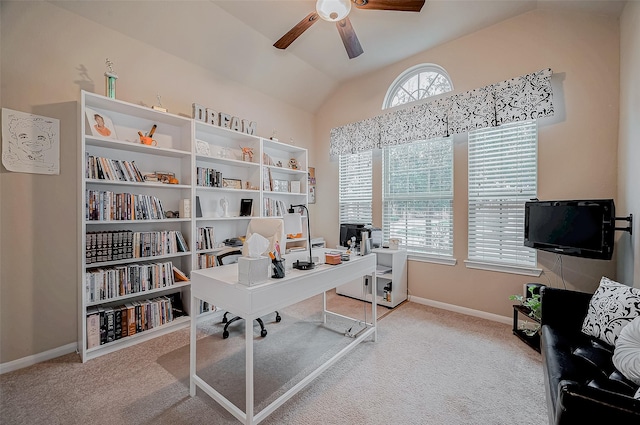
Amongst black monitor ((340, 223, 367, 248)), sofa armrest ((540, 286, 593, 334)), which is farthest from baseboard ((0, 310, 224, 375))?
sofa armrest ((540, 286, 593, 334))

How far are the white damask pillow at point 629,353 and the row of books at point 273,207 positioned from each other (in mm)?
3317

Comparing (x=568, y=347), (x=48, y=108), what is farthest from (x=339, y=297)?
(x=48, y=108)

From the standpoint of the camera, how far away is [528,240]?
101 inches

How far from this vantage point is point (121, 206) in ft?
8.13

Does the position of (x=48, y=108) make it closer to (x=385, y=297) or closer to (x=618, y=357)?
(x=385, y=297)

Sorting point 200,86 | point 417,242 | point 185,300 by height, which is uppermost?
point 200,86

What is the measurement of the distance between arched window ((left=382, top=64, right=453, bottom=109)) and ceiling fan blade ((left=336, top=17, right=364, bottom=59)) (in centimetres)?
143

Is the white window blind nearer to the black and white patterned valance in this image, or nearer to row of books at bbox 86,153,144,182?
the black and white patterned valance

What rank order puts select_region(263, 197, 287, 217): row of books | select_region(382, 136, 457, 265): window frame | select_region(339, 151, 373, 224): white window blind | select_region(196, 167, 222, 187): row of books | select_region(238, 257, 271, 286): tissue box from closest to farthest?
1. select_region(238, 257, 271, 286): tissue box
2. select_region(196, 167, 222, 187): row of books
3. select_region(382, 136, 457, 265): window frame
4. select_region(263, 197, 287, 217): row of books
5. select_region(339, 151, 373, 224): white window blind

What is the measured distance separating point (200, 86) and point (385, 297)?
352cm

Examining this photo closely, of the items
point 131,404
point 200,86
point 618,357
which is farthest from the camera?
point 200,86

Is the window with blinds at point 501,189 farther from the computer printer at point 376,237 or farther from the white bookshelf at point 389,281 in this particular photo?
the computer printer at point 376,237

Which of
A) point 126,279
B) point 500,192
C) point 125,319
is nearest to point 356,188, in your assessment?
point 500,192

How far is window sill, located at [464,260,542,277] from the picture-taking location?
9.03 ft
